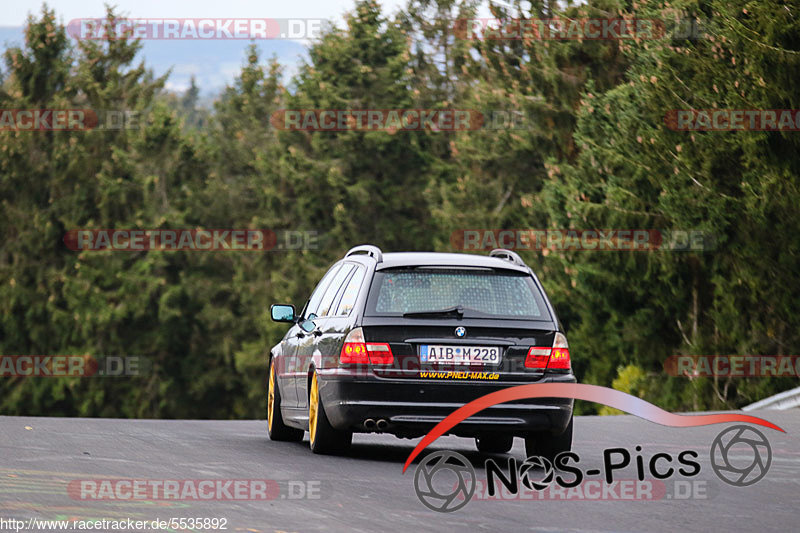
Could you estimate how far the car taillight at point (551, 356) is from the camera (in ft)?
35.2

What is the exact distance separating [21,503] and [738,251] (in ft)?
68.7

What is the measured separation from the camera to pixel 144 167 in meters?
57.9

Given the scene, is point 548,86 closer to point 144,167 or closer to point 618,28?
point 618,28

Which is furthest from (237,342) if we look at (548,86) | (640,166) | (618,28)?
(640,166)

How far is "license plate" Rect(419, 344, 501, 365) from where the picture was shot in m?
10.5

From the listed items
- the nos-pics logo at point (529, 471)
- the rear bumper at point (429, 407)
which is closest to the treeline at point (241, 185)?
the nos-pics logo at point (529, 471)

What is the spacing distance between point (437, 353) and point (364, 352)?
569mm
